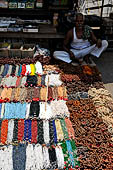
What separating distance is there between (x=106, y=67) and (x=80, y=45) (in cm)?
91

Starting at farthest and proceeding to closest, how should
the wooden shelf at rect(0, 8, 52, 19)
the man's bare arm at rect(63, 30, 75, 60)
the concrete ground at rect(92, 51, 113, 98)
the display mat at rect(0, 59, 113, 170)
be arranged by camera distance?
the wooden shelf at rect(0, 8, 52, 19) < the man's bare arm at rect(63, 30, 75, 60) < the concrete ground at rect(92, 51, 113, 98) < the display mat at rect(0, 59, 113, 170)

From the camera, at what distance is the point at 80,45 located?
514cm

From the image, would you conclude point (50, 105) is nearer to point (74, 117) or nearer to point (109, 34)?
point (74, 117)

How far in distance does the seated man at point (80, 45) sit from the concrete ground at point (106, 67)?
0.99 feet

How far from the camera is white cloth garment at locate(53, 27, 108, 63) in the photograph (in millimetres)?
5037

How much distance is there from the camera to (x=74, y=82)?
13.9 feet

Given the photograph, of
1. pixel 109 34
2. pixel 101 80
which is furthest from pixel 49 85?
pixel 109 34

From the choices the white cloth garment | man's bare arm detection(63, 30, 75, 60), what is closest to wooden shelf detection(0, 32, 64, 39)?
man's bare arm detection(63, 30, 75, 60)

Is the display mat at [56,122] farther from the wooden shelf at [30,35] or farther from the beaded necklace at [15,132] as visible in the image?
the wooden shelf at [30,35]

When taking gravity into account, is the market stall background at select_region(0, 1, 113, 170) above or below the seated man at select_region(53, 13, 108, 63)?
below

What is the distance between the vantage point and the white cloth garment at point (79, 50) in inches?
198

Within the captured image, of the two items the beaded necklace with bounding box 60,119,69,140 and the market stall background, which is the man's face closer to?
the market stall background

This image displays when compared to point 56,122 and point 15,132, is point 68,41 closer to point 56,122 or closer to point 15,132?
point 56,122

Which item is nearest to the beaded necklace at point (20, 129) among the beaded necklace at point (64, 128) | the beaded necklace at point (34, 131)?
the beaded necklace at point (34, 131)
